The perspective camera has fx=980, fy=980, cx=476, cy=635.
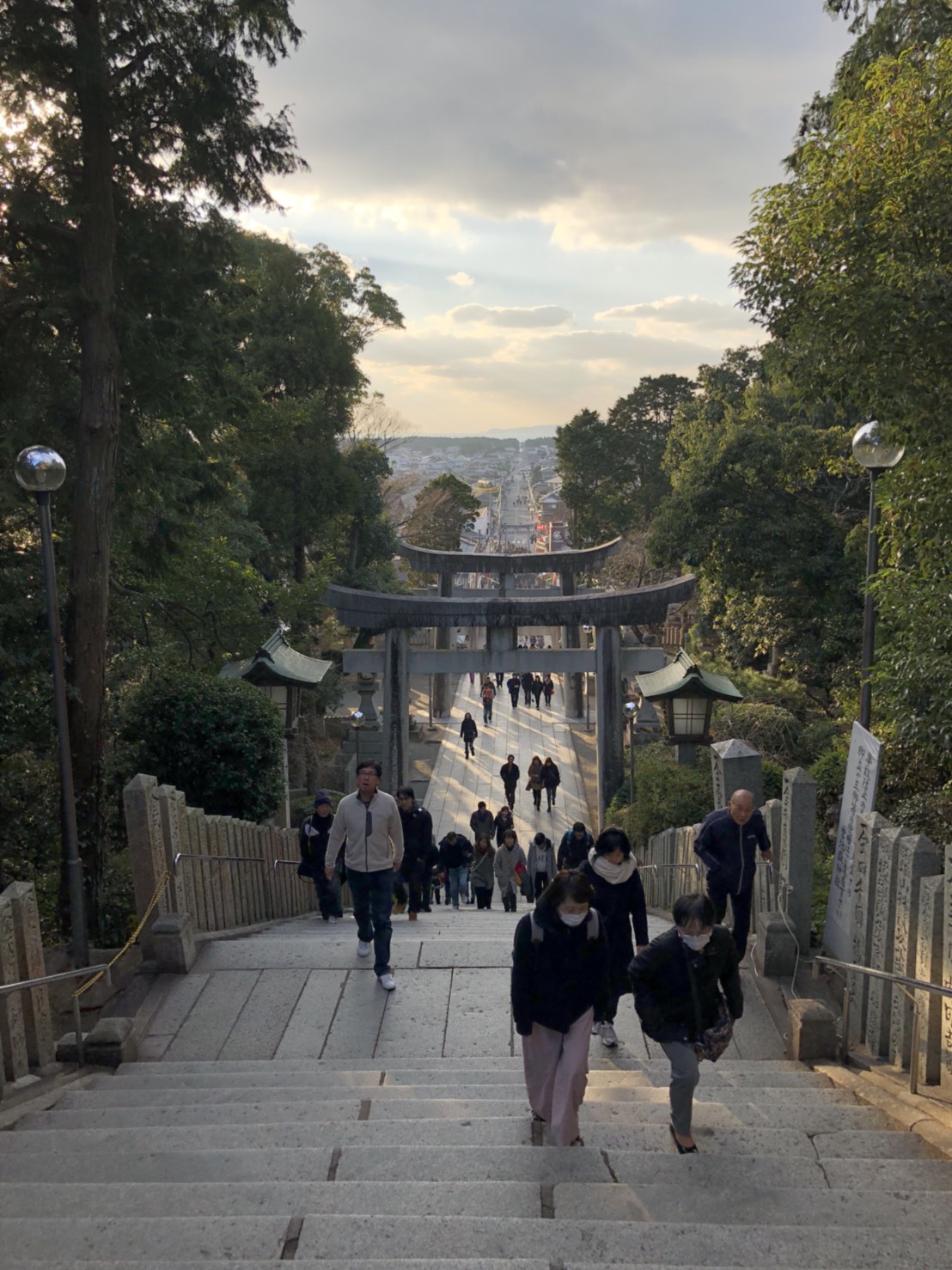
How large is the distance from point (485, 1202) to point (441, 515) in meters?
45.8

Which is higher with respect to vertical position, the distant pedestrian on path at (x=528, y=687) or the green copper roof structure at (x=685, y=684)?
the green copper roof structure at (x=685, y=684)

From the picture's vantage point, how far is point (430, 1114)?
173 inches

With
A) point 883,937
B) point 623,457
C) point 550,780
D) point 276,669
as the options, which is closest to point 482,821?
point 276,669

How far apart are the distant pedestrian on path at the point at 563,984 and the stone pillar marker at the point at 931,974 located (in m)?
1.63

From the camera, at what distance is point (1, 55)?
324 inches

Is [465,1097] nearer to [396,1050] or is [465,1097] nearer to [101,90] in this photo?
[396,1050]

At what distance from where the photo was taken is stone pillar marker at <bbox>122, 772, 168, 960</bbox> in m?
6.79

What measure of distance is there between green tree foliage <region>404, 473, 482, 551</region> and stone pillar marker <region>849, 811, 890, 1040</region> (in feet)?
127

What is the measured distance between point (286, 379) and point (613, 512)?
54.9ft

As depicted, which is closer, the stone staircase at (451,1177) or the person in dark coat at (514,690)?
the stone staircase at (451,1177)

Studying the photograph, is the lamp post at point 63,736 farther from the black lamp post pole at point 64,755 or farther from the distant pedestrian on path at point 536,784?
the distant pedestrian on path at point 536,784

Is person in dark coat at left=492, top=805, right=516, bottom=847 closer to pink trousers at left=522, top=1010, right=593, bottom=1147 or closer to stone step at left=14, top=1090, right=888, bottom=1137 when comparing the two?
stone step at left=14, top=1090, right=888, bottom=1137

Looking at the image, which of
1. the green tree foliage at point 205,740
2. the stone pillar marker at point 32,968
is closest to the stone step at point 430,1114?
the stone pillar marker at point 32,968

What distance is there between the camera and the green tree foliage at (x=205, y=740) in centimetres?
1011
